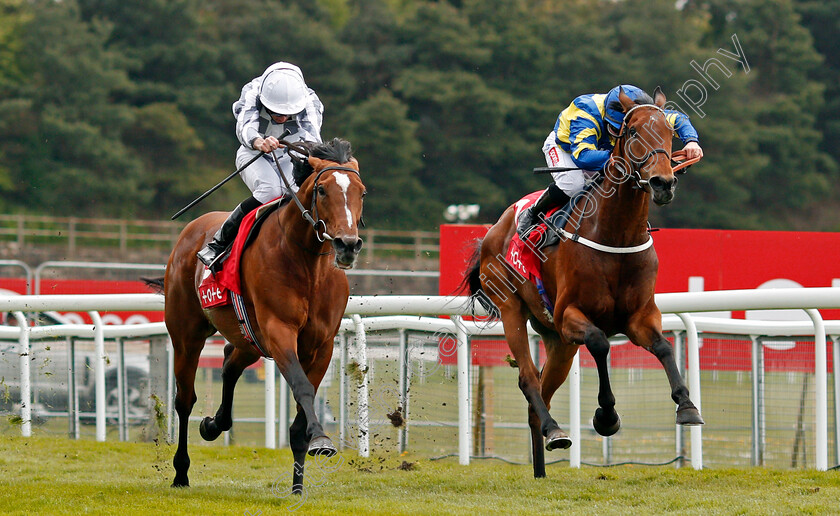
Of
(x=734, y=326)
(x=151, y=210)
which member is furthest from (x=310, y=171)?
(x=151, y=210)

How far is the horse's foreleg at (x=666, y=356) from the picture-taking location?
4910mm

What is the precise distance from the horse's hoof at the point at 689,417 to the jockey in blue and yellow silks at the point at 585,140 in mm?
1327

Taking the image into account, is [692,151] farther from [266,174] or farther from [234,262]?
[234,262]

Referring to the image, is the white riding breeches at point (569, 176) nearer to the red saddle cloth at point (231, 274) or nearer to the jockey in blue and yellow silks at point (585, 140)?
the jockey in blue and yellow silks at point (585, 140)

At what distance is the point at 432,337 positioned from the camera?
7.43 m

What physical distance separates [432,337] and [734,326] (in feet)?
6.47

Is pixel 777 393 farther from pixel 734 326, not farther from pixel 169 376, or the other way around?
pixel 169 376

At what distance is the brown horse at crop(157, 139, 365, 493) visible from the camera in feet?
16.2

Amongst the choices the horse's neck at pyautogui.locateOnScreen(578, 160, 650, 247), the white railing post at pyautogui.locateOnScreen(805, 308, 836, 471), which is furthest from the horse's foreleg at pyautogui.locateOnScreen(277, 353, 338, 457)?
the white railing post at pyautogui.locateOnScreen(805, 308, 836, 471)

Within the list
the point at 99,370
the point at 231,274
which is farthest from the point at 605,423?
the point at 99,370

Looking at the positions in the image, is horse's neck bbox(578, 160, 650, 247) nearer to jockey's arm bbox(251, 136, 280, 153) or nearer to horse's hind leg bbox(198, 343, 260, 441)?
jockey's arm bbox(251, 136, 280, 153)

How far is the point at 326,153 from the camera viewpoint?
5.29 m

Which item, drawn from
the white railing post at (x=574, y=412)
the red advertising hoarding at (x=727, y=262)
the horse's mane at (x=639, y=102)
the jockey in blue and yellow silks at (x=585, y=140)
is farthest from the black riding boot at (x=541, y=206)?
the red advertising hoarding at (x=727, y=262)

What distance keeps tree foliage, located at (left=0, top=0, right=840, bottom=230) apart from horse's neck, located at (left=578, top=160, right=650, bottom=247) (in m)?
23.5
